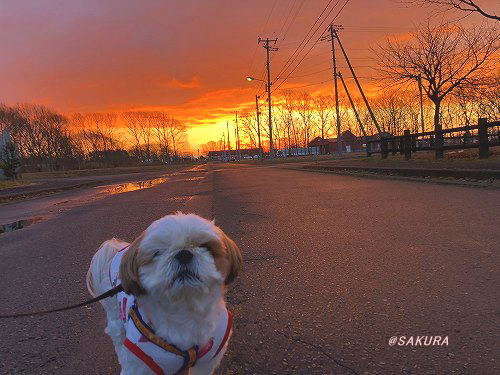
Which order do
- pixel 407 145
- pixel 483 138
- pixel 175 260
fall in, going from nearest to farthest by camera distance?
1. pixel 175 260
2. pixel 483 138
3. pixel 407 145

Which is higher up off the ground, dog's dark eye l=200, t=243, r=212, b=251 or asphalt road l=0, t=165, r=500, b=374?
dog's dark eye l=200, t=243, r=212, b=251

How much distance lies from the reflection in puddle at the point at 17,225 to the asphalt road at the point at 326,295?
6.54 feet

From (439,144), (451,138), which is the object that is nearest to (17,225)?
(439,144)

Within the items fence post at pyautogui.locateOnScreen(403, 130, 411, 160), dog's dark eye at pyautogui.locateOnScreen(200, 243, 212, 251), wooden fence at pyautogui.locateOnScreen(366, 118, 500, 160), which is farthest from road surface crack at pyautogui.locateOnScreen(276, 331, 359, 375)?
fence post at pyautogui.locateOnScreen(403, 130, 411, 160)

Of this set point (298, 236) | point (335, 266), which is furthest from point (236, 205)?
point (335, 266)

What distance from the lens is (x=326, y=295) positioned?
384 cm

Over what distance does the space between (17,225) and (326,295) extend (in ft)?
31.0

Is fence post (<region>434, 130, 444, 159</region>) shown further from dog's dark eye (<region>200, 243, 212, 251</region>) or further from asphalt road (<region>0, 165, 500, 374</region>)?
dog's dark eye (<region>200, 243, 212, 251</region>)

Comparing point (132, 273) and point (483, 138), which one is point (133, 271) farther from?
point (483, 138)

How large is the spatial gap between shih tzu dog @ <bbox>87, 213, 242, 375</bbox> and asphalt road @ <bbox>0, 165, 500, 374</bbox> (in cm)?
68

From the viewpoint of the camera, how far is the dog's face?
187cm

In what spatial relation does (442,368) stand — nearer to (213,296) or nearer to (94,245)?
(213,296)

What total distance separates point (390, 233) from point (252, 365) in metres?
4.37

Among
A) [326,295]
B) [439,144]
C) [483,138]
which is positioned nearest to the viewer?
[326,295]
